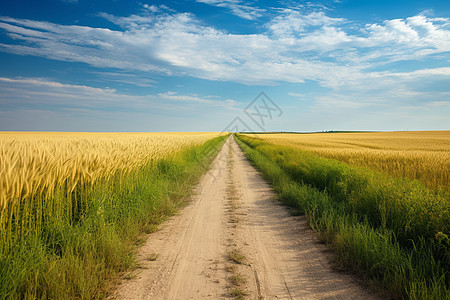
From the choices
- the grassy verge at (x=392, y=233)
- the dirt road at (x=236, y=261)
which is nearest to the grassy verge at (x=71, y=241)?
the dirt road at (x=236, y=261)

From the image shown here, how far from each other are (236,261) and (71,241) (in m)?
2.56

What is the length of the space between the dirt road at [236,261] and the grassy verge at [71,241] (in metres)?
0.39

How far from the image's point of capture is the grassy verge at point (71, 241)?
292cm

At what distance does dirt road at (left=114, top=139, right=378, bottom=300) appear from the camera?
10.5 ft

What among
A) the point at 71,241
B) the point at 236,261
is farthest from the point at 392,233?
the point at 71,241

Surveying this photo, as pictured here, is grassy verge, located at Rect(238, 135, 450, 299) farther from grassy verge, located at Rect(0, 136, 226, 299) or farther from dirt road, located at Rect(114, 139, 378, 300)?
grassy verge, located at Rect(0, 136, 226, 299)

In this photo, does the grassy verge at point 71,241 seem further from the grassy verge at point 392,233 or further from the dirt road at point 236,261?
the grassy verge at point 392,233

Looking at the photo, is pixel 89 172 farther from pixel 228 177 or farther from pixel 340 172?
pixel 228 177

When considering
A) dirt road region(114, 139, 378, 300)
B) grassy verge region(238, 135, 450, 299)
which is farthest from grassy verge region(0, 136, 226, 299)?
grassy verge region(238, 135, 450, 299)

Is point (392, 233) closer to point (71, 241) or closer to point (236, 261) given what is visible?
point (236, 261)

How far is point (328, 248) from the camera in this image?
4.47 metres

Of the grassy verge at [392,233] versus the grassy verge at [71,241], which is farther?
the grassy verge at [392,233]

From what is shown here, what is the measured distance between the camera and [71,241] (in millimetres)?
3875

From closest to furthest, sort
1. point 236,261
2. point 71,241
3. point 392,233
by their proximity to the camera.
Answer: point 71,241 → point 236,261 → point 392,233
